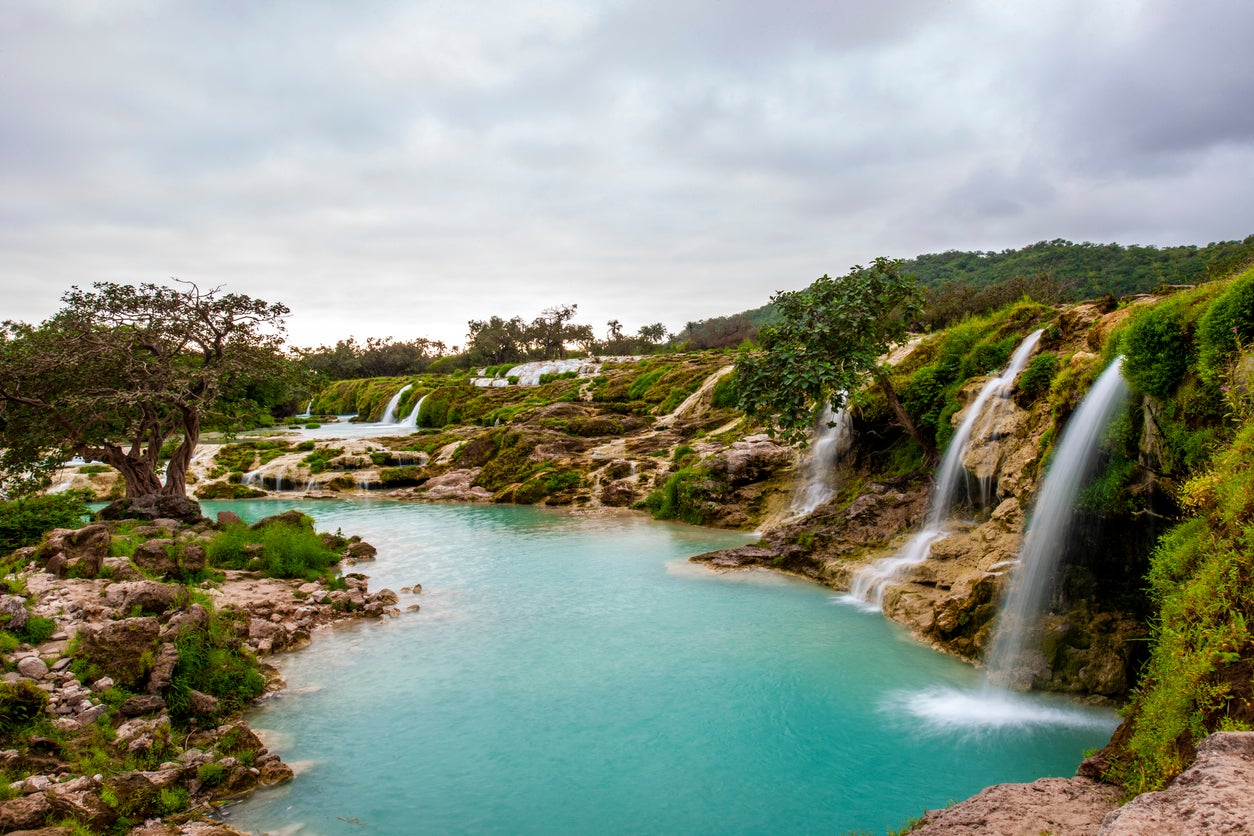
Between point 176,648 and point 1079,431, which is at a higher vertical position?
point 1079,431

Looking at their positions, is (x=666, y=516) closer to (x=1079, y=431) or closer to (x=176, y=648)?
(x=1079, y=431)

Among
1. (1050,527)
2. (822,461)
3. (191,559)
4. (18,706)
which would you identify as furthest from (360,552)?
(1050,527)

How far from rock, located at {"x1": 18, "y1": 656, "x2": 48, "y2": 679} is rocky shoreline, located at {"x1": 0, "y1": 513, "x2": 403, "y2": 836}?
11 mm

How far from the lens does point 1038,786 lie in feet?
16.7

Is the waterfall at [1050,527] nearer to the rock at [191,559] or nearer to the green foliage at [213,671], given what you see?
the green foliage at [213,671]

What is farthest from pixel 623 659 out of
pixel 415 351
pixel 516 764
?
pixel 415 351

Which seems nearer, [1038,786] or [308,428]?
[1038,786]

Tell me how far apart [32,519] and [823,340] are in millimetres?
18205

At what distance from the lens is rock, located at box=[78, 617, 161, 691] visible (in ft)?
26.0

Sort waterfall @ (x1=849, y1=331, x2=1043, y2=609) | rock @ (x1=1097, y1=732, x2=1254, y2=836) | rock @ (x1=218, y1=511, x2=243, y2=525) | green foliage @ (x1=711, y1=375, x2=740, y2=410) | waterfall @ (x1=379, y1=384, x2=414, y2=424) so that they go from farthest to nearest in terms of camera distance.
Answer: waterfall @ (x1=379, y1=384, x2=414, y2=424) < green foliage @ (x1=711, y1=375, x2=740, y2=410) < rock @ (x1=218, y1=511, x2=243, y2=525) < waterfall @ (x1=849, y1=331, x2=1043, y2=609) < rock @ (x1=1097, y1=732, x2=1254, y2=836)

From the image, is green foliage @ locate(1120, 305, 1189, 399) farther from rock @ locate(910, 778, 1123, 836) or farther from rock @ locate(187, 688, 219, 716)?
rock @ locate(187, 688, 219, 716)

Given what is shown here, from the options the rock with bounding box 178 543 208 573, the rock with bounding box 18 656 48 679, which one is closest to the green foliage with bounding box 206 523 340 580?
the rock with bounding box 178 543 208 573

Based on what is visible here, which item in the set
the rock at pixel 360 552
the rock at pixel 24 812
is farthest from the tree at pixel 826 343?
the rock at pixel 24 812

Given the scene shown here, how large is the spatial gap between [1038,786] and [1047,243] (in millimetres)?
96014
